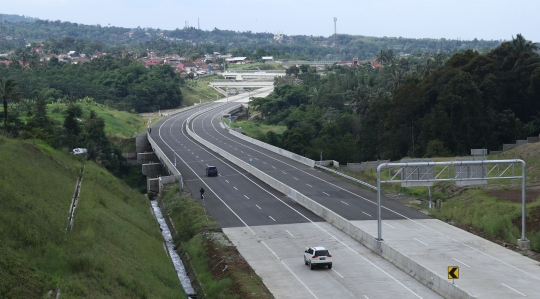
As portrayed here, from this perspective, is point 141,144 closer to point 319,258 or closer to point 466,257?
point 319,258

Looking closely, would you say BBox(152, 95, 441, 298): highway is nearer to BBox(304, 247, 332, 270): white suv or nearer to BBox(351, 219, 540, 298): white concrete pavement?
BBox(304, 247, 332, 270): white suv

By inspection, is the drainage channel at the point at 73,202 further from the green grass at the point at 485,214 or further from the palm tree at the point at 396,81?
the palm tree at the point at 396,81

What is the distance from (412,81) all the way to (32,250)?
74.9 m

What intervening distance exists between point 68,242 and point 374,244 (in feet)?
55.7

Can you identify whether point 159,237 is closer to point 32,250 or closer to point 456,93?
point 32,250

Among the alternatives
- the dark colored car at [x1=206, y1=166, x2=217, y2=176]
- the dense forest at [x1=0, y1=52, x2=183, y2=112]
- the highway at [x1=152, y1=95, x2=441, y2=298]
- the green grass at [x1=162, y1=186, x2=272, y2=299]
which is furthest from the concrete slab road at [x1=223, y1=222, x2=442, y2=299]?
the dense forest at [x1=0, y1=52, x2=183, y2=112]

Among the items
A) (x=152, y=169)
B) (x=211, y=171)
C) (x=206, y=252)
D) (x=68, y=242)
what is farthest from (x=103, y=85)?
(x=68, y=242)

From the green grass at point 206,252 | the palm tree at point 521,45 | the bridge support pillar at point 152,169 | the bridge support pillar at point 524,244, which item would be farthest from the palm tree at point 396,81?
the bridge support pillar at point 524,244

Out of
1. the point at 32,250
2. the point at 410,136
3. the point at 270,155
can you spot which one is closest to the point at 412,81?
the point at 410,136

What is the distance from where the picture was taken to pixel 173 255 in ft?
156

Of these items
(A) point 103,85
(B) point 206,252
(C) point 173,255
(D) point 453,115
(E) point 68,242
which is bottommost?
(C) point 173,255

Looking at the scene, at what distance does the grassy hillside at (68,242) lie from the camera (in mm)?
28547

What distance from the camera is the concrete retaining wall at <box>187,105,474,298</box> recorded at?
33.8m

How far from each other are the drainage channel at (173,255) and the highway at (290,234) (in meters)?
3.41
